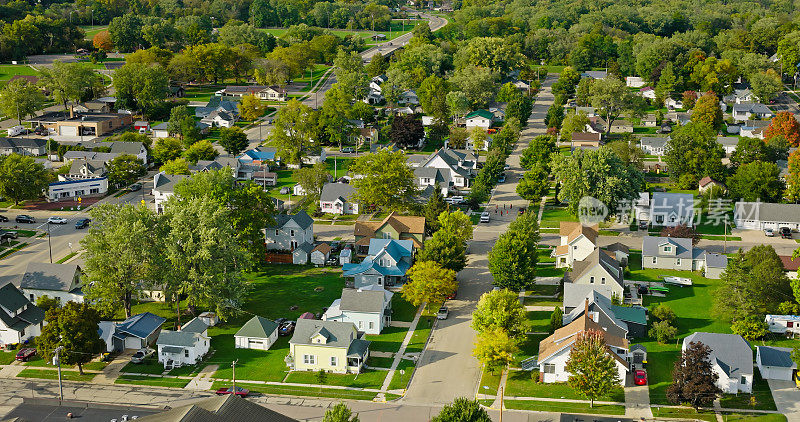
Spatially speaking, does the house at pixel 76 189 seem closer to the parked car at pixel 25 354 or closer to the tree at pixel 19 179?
the tree at pixel 19 179

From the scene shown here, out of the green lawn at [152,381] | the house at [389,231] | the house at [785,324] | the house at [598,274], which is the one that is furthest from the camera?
the house at [389,231]

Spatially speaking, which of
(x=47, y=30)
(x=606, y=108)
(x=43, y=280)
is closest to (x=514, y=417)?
(x=43, y=280)

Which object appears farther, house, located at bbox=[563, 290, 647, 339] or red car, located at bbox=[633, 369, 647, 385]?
house, located at bbox=[563, 290, 647, 339]

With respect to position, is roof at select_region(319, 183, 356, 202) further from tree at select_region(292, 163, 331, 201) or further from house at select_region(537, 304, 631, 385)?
house at select_region(537, 304, 631, 385)

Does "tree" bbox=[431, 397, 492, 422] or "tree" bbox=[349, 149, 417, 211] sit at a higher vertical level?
"tree" bbox=[431, 397, 492, 422]

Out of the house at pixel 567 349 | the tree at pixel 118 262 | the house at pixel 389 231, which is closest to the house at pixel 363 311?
the house at pixel 567 349

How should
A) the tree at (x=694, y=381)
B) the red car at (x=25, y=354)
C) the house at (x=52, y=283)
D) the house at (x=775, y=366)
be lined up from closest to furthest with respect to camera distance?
the tree at (x=694, y=381), the house at (x=775, y=366), the red car at (x=25, y=354), the house at (x=52, y=283)

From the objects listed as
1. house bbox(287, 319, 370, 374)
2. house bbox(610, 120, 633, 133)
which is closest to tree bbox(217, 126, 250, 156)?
house bbox(610, 120, 633, 133)
